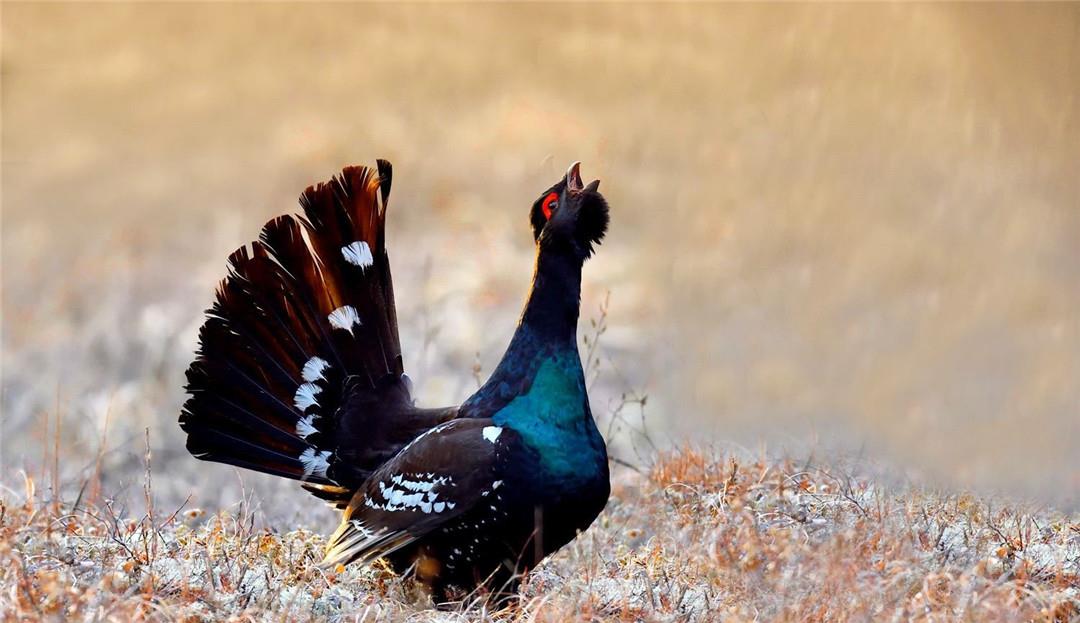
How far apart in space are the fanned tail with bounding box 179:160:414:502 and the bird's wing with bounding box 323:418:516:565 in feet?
1.88

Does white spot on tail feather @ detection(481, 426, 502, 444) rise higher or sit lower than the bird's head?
lower

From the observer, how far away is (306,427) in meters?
5.87

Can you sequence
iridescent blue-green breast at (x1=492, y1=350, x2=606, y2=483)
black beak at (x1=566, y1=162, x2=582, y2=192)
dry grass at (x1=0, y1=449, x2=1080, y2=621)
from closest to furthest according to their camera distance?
1. dry grass at (x1=0, y1=449, x2=1080, y2=621)
2. iridescent blue-green breast at (x1=492, y1=350, x2=606, y2=483)
3. black beak at (x1=566, y1=162, x2=582, y2=192)

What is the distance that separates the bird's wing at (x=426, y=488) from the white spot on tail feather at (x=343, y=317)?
800mm

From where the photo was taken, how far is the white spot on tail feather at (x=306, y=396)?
5891 mm

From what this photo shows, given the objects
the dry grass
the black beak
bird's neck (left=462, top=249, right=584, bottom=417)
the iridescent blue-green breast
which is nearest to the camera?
the dry grass

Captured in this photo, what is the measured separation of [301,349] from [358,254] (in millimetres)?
526

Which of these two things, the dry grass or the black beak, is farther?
the black beak

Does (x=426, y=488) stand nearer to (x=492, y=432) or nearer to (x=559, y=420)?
(x=492, y=432)

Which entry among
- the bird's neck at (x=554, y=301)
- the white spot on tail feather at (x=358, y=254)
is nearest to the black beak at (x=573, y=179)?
the bird's neck at (x=554, y=301)

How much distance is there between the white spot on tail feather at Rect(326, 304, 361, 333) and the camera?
19.3ft

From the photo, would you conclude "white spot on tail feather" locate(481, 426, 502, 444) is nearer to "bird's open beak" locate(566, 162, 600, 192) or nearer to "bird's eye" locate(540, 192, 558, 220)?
"bird's eye" locate(540, 192, 558, 220)

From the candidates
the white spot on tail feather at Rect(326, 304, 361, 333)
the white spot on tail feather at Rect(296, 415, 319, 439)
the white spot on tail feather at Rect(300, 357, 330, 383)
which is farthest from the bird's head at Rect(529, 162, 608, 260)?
the white spot on tail feather at Rect(296, 415, 319, 439)

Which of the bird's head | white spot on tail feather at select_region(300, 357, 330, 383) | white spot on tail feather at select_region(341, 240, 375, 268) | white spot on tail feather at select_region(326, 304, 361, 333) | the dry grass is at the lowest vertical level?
the dry grass
